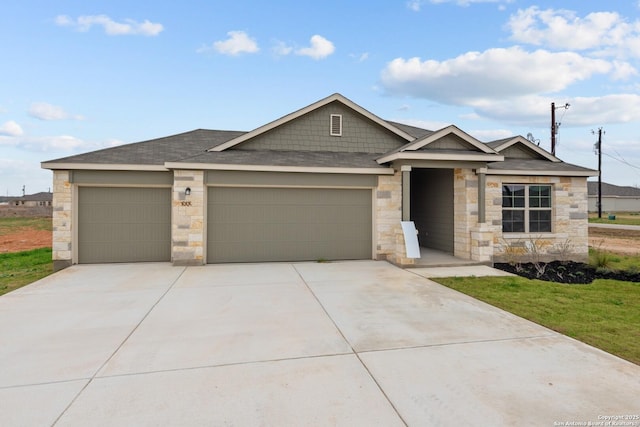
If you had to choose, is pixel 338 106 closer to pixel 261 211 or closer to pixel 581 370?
pixel 261 211

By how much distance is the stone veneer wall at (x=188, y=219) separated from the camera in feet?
32.9

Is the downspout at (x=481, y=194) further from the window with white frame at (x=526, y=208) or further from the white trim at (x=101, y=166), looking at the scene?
the white trim at (x=101, y=166)

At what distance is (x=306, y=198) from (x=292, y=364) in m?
7.62

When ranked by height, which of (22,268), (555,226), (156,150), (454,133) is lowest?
(22,268)

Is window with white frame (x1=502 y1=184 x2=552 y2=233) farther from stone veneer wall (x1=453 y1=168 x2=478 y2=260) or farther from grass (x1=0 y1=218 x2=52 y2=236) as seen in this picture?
grass (x1=0 y1=218 x2=52 y2=236)

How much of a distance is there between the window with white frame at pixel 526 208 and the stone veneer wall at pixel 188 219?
10.4 metres

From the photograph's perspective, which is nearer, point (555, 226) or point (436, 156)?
point (436, 156)

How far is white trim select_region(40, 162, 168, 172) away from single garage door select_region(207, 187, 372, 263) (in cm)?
200

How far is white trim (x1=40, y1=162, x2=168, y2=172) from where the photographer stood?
9.84m

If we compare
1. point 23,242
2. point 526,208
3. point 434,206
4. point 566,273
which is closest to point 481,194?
point 526,208

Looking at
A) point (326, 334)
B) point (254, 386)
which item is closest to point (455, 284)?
point (326, 334)

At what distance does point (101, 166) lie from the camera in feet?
33.0

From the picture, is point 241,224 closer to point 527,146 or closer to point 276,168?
point 276,168

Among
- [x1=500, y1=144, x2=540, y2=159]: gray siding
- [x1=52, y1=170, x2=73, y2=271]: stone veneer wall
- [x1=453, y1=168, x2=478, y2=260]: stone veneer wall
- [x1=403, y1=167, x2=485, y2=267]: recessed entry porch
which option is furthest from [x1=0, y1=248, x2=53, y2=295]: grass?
[x1=500, y1=144, x2=540, y2=159]: gray siding
